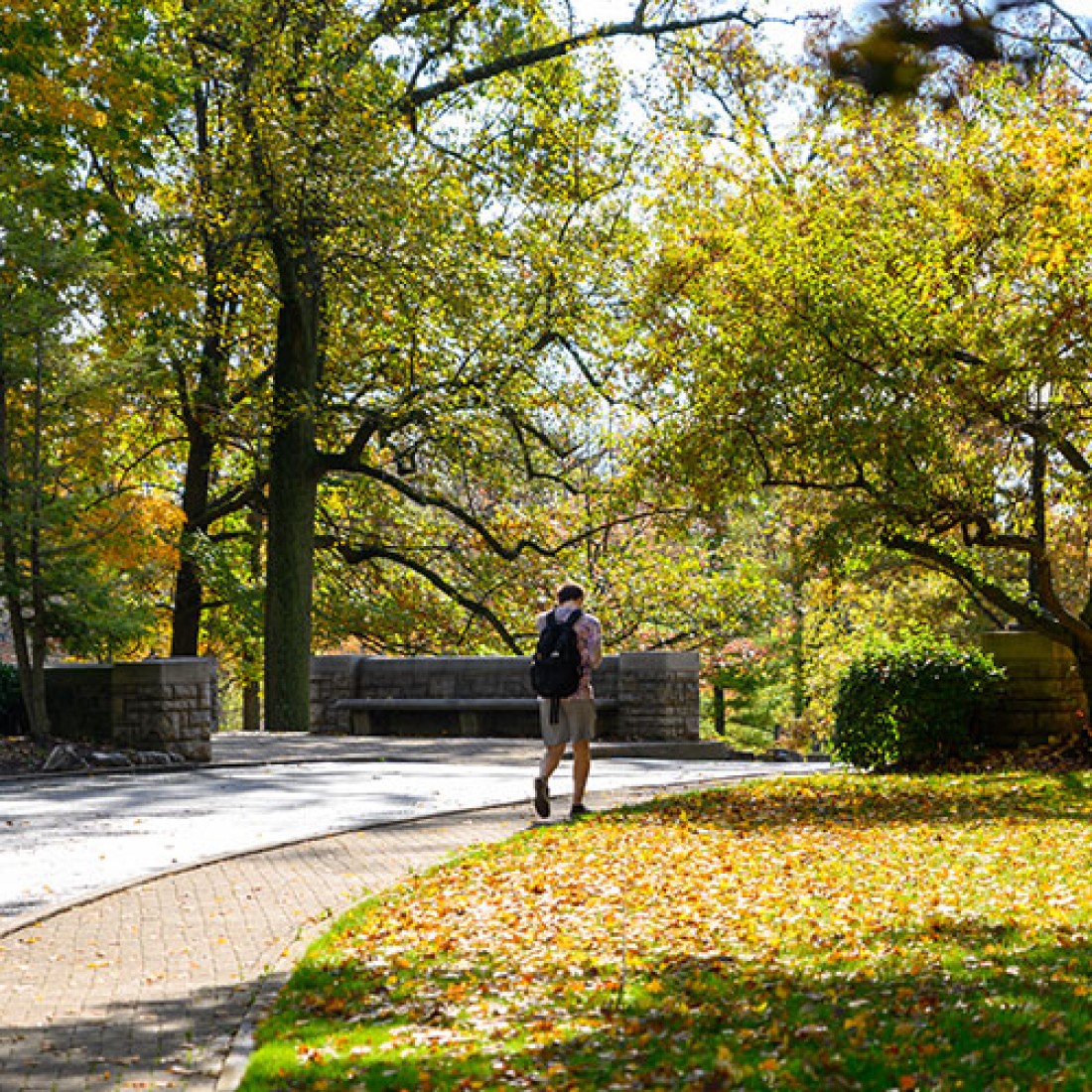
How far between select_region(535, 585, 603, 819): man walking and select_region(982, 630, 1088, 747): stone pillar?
22.6ft

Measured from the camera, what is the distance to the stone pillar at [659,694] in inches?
896

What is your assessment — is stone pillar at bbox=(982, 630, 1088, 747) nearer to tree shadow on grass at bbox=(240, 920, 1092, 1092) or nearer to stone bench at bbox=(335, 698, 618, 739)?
stone bench at bbox=(335, 698, 618, 739)

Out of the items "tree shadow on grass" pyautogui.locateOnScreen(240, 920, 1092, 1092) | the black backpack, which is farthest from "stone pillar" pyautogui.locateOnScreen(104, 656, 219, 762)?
"tree shadow on grass" pyautogui.locateOnScreen(240, 920, 1092, 1092)

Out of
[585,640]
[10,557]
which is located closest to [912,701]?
[585,640]

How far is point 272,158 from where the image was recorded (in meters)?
23.0

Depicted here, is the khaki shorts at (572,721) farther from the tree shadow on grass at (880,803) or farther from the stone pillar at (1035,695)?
the stone pillar at (1035,695)

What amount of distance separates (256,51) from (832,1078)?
21.2m

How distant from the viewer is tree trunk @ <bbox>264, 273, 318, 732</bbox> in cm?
2603

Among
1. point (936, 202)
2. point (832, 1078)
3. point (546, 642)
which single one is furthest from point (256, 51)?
point (832, 1078)

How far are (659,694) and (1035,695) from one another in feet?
20.4

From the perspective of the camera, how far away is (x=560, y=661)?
12414 mm

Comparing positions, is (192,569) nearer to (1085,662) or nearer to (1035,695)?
(1035,695)

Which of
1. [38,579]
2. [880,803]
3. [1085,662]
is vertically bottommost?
[880,803]

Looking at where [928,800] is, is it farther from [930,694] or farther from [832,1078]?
[832,1078]
